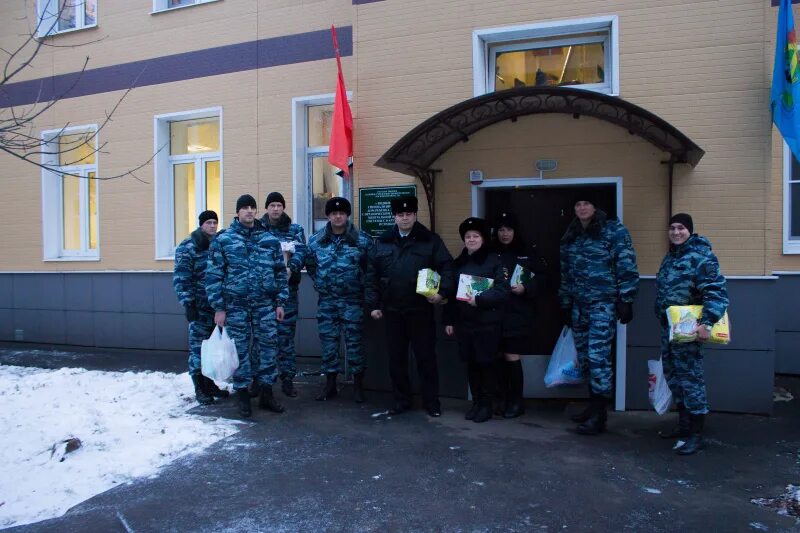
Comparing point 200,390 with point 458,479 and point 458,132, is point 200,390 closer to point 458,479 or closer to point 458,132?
point 458,479

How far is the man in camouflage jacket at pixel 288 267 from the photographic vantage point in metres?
6.34

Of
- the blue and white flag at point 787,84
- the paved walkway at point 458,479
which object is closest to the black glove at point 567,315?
the paved walkway at point 458,479

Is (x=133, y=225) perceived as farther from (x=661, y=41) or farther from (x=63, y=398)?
(x=661, y=41)

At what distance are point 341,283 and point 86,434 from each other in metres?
2.56

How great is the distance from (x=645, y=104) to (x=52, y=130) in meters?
9.21

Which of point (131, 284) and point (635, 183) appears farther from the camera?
point (131, 284)

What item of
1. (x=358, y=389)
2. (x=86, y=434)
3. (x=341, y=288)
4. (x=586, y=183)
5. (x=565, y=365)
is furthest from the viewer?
(x=358, y=389)

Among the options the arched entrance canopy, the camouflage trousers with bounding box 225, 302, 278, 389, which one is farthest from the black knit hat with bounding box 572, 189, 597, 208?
the camouflage trousers with bounding box 225, 302, 278, 389

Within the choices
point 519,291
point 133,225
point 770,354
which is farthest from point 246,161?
point 770,354

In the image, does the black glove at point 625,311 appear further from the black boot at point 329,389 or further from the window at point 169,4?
the window at point 169,4

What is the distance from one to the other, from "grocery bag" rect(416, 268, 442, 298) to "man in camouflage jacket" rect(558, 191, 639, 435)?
121cm

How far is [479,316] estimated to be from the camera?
5.57 metres

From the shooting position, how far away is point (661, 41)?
5.86 m

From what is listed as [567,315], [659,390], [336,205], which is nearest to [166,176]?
[336,205]
